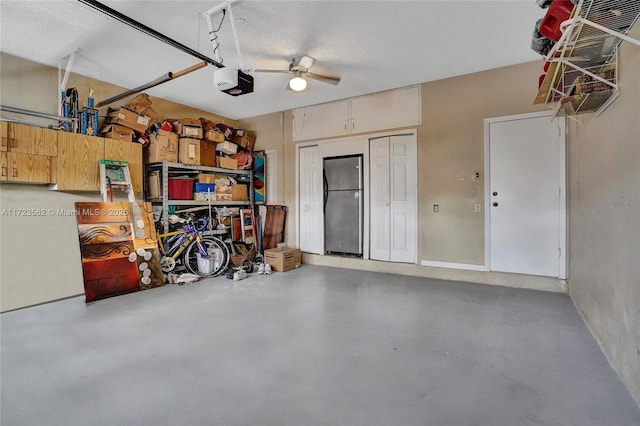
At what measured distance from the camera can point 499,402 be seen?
1.66 metres

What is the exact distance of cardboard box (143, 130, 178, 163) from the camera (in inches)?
183

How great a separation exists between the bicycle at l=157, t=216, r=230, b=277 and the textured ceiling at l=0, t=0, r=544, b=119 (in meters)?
2.30

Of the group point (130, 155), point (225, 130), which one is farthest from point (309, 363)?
point (225, 130)

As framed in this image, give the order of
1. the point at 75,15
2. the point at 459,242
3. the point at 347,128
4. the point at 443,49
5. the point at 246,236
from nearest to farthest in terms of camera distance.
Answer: the point at 75,15
the point at 443,49
the point at 459,242
the point at 347,128
the point at 246,236

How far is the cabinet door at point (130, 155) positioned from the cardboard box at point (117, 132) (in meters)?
0.13

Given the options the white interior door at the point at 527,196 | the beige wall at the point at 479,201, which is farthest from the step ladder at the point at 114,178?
the white interior door at the point at 527,196

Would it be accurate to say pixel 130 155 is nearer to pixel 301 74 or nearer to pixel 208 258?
pixel 208 258

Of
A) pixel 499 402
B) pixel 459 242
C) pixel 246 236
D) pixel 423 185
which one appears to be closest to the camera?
pixel 499 402

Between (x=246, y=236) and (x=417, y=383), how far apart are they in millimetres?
4370

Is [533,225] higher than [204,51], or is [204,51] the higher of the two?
[204,51]

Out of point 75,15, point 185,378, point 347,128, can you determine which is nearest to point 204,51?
point 75,15

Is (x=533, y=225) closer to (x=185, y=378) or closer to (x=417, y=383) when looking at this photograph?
(x=417, y=383)

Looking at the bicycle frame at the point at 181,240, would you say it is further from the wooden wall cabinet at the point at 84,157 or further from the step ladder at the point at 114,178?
the wooden wall cabinet at the point at 84,157

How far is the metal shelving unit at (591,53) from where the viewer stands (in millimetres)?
1619
